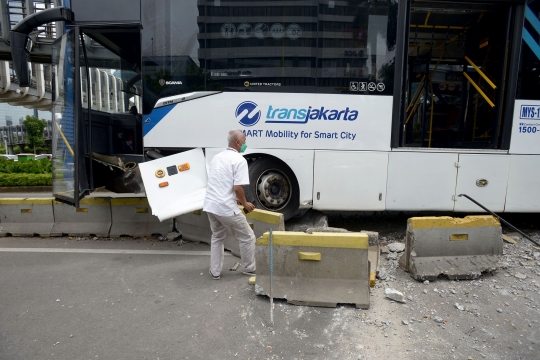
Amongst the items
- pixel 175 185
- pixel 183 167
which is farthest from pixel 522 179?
pixel 175 185

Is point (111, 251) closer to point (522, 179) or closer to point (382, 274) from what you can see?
point (382, 274)

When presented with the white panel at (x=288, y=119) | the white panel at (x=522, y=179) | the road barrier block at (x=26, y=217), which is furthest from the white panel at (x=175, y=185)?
the white panel at (x=522, y=179)

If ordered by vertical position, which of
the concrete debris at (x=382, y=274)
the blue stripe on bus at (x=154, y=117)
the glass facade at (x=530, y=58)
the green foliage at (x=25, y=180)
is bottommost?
the green foliage at (x=25, y=180)

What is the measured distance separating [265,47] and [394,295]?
397 cm

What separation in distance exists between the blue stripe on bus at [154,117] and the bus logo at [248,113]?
1.06m

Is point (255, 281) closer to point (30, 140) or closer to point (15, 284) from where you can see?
point (15, 284)

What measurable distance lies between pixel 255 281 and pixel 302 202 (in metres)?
2.03

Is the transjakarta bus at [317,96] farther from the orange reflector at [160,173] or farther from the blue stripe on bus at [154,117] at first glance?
the orange reflector at [160,173]

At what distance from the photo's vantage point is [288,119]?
5.57 meters

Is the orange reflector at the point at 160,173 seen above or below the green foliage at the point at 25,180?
above

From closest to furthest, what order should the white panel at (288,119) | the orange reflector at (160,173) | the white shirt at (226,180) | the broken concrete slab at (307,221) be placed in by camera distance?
the white shirt at (226,180) → the orange reflector at (160,173) → the white panel at (288,119) → the broken concrete slab at (307,221)

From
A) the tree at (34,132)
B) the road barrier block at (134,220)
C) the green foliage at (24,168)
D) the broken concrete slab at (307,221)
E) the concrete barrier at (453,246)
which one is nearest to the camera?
the concrete barrier at (453,246)

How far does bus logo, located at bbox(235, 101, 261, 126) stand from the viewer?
557 centimetres

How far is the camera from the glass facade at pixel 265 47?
5.48 metres
